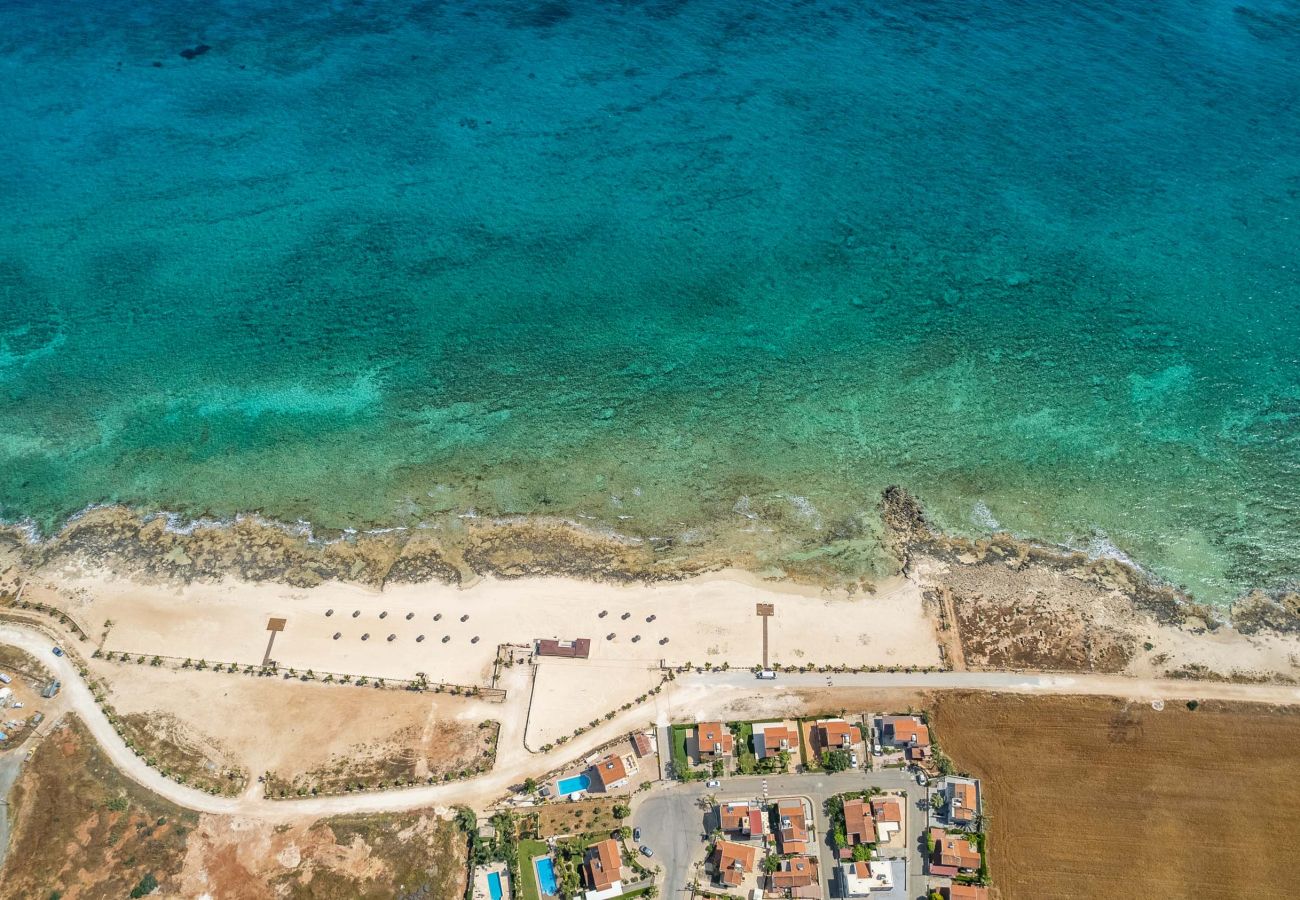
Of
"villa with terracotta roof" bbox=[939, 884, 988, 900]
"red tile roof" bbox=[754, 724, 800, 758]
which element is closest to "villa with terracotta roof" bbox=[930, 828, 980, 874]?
"villa with terracotta roof" bbox=[939, 884, 988, 900]

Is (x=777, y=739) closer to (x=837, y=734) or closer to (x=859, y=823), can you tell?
(x=837, y=734)

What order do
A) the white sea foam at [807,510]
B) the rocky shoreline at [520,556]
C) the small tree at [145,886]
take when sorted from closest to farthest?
the small tree at [145,886], the rocky shoreline at [520,556], the white sea foam at [807,510]

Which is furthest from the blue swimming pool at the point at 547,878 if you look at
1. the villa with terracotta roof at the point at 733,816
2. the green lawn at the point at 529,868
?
the villa with terracotta roof at the point at 733,816

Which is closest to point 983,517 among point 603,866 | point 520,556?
point 520,556

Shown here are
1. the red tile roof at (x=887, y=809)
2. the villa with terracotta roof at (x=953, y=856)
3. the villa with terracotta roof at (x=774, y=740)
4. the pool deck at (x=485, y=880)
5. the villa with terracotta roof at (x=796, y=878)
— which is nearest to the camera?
the villa with terracotta roof at (x=796, y=878)

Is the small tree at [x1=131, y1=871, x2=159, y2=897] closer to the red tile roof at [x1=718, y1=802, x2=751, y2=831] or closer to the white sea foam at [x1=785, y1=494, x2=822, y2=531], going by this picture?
the red tile roof at [x1=718, y1=802, x2=751, y2=831]

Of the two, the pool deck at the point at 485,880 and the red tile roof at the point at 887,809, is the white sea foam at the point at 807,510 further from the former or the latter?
the pool deck at the point at 485,880

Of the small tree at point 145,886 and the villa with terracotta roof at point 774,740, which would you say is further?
the villa with terracotta roof at point 774,740
